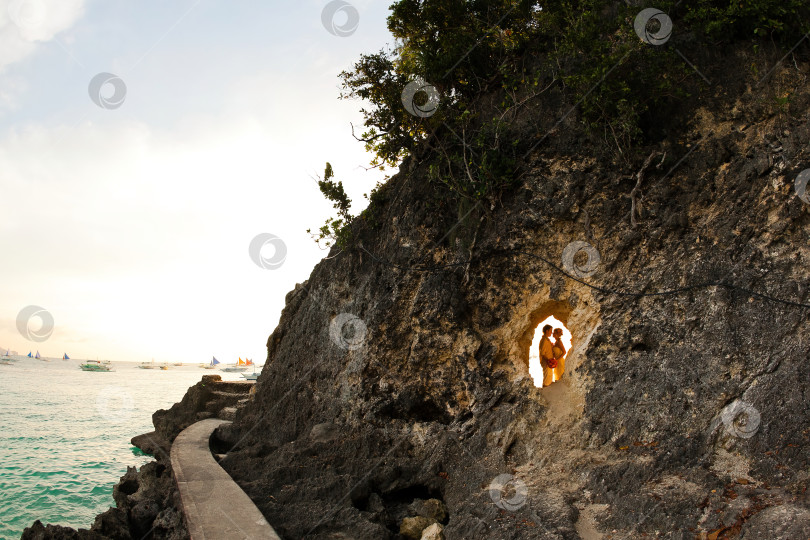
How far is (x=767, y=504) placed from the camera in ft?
17.3

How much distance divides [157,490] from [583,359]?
10.7 meters

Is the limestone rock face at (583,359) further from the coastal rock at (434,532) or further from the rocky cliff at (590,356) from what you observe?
the coastal rock at (434,532)

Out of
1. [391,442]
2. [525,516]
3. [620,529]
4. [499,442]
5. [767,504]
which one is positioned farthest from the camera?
[391,442]

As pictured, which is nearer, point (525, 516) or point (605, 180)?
point (525, 516)

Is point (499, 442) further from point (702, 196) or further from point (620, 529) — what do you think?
point (702, 196)

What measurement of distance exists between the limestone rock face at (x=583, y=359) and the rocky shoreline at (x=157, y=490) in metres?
1.51

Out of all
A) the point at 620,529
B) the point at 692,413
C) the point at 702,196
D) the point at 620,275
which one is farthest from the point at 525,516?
the point at 702,196

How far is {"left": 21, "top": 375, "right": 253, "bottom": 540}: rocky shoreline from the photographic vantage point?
28.3 feet

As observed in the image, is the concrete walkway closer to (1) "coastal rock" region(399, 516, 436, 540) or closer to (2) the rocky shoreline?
(2) the rocky shoreline

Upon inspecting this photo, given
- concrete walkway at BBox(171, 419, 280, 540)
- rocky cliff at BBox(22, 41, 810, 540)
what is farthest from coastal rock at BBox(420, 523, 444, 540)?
concrete walkway at BBox(171, 419, 280, 540)

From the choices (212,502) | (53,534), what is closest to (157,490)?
(53,534)

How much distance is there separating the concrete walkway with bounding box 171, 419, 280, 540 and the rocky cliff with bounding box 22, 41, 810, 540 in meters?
0.48

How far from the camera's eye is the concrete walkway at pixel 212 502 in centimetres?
698

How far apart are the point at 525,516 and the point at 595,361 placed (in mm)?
2794
